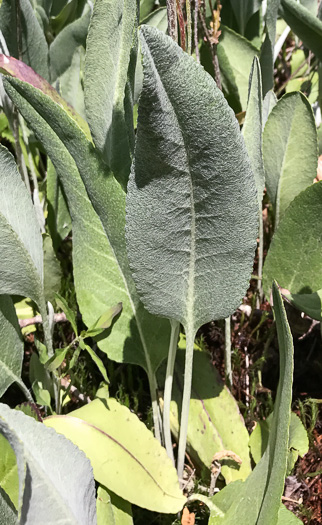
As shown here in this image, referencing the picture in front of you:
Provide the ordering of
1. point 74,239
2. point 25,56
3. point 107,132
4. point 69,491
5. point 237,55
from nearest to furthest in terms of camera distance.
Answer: point 69,491 < point 107,132 < point 74,239 < point 25,56 < point 237,55

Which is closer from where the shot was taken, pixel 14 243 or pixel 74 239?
pixel 14 243

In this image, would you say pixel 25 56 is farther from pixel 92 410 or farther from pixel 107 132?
pixel 92 410

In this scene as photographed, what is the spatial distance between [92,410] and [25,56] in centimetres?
71

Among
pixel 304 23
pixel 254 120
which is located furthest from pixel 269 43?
pixel 254 120

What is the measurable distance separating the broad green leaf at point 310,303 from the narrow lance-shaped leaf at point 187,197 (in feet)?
0.42

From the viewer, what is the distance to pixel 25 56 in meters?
1.24

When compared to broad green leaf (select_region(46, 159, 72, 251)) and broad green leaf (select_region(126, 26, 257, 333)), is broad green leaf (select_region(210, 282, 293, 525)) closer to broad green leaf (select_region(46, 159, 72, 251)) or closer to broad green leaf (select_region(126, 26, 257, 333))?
broad green leaf (select_region(126, 26, 257, 333))

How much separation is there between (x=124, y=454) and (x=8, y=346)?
0.23m

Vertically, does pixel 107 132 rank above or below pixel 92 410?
above

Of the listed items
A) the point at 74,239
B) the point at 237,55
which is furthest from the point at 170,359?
the point at 237,55

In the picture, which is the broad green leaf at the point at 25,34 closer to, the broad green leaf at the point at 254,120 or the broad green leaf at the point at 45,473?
the broad green leaf at the point at 254,120

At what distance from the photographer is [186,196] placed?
71 centimetres

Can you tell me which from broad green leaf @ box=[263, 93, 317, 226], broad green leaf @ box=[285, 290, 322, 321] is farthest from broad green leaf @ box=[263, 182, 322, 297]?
broad green leaf @ box=[263, 93, 317, 226]

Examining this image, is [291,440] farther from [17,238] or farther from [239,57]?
[239,57]
